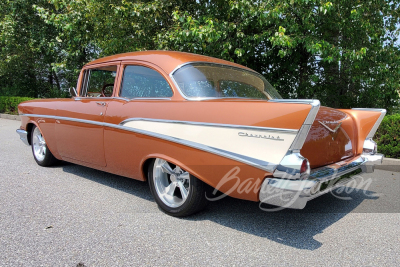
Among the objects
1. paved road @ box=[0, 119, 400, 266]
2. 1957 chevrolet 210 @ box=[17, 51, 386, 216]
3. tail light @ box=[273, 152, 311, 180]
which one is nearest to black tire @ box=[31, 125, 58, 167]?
1957 chevrolet 210 @ box=[17, 51, 386, 216]

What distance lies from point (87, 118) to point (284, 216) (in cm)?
257

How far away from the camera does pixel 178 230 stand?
3.04m

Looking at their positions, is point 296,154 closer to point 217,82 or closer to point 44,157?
point 217,82

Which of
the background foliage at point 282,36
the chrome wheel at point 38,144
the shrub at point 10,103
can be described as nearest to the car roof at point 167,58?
the chrome wheel at point 38,144

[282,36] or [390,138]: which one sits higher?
[282,36]

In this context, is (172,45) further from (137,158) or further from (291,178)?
(291,178)

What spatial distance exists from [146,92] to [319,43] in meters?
4.64

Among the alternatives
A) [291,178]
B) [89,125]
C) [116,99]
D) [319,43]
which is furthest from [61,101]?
[319,43]

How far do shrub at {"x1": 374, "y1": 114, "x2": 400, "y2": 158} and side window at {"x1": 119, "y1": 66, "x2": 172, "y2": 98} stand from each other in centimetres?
478

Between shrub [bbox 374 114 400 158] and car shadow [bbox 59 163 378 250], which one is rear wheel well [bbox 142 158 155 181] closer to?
car shadow [bbox 59 163 378 250]

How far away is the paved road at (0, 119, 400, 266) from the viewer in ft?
8.35

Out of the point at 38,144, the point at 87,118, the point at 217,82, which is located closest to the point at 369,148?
the point at 217,82

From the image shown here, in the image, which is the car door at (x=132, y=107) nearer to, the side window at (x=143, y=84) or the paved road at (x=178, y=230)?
the side window at (x=143, y=84)

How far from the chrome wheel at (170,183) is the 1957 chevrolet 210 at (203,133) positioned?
0.01m
